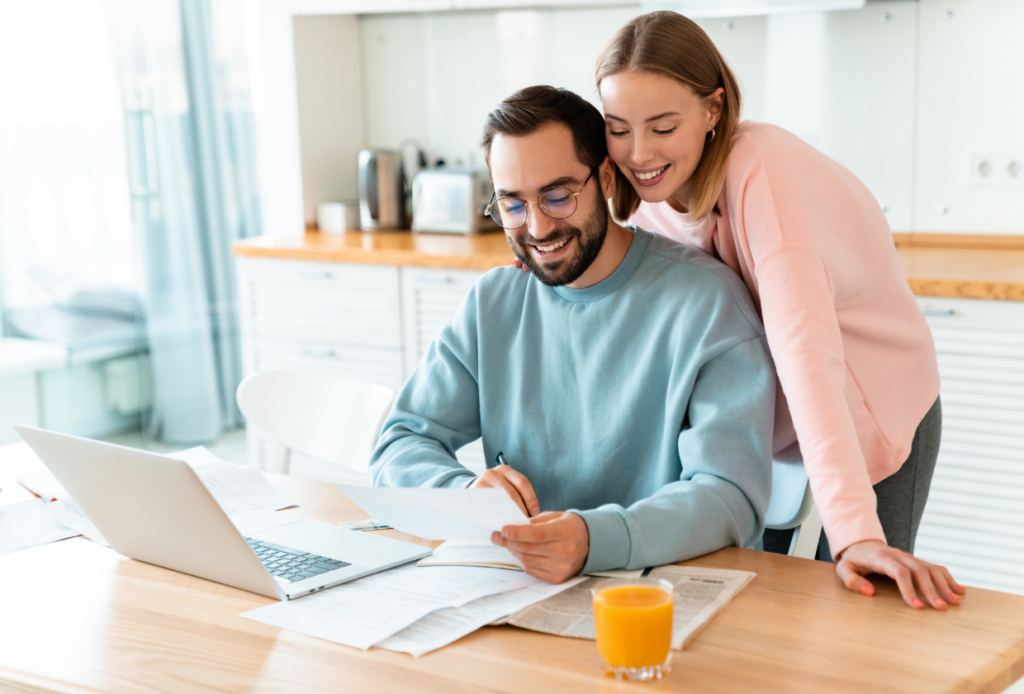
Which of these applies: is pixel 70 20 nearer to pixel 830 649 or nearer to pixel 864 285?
pixel 864 285

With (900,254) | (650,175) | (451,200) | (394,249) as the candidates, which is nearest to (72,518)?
(650,175)

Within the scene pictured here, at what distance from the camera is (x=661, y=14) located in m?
1.36

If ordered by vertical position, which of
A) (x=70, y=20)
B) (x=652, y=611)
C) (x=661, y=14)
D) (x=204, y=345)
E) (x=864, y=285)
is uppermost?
(x=70, y=20)

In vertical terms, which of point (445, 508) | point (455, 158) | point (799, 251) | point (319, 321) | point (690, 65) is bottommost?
point (319, 321)

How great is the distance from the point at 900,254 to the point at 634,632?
2.10 metres

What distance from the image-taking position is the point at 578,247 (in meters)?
1.38

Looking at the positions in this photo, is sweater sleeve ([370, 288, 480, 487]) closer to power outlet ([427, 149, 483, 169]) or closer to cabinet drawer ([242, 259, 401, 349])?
cabinet drawer ([242, 259, 401, 349])

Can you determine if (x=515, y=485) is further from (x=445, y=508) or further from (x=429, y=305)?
(x=429, y=305)

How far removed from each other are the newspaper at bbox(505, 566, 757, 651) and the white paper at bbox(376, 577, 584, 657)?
2 cm

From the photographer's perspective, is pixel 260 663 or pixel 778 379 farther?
pixel 778 379

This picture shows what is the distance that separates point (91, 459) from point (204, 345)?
284cm

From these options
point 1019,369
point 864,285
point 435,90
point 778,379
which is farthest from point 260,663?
point 435,90

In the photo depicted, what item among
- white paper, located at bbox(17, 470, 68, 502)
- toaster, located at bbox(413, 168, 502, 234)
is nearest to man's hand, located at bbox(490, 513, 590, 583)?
white paper, located at bbox(17, 470, 68, 502)

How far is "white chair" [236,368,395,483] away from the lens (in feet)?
5.91
